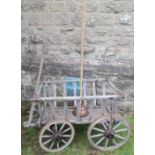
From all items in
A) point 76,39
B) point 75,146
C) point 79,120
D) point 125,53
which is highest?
point 76,39

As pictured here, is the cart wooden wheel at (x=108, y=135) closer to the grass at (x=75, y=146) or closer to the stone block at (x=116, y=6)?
the grass at (x=75, y=146)

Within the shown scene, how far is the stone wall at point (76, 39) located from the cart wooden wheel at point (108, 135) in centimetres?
85

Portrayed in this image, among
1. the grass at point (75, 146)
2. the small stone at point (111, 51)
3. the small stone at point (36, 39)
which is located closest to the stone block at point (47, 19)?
the small stone at point (36, 39)

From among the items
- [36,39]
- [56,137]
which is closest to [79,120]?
[56,137]

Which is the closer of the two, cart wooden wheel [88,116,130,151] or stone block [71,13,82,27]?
cart wooden wheel [88,116,130,151]

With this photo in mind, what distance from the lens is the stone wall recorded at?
12.0 ft

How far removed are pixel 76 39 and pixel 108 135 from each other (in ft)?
4.12

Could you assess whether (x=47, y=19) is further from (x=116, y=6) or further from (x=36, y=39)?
(x=116, y=6)

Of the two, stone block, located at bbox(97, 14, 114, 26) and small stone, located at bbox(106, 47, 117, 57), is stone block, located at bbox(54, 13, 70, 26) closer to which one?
stone block, located at bbox(97, 14, 114, 26)

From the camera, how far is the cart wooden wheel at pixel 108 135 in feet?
9.81

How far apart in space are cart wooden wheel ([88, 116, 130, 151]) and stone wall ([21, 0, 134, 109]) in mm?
854

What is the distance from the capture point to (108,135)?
120 inches

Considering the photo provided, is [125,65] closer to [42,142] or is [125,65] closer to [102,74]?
[102,74]

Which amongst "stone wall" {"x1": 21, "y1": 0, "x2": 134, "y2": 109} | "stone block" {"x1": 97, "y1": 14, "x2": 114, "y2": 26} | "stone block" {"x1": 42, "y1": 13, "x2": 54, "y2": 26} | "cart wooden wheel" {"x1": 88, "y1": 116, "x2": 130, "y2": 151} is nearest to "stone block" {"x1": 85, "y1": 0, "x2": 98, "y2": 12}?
"stone wall" {"x1": 21, "y1": 0, "x2": 134, "y2": 109}
